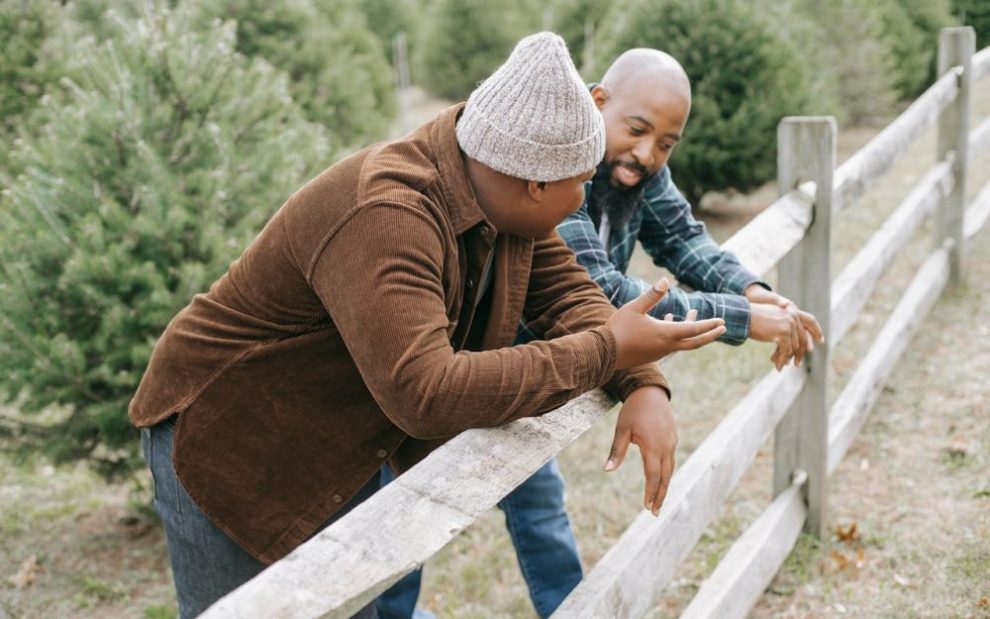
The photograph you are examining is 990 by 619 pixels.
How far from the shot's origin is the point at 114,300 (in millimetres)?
3586

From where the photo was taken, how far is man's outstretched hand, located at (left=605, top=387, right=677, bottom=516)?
6.49 ft

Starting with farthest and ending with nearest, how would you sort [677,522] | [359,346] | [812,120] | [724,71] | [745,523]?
[724,71], [745,523], [812,120], [677,522], [359,346]

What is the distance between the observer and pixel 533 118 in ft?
5.76

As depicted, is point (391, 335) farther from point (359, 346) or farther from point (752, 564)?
point (752, 564)

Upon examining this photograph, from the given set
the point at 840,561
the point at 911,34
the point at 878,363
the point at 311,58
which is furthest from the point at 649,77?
the point at 911,34

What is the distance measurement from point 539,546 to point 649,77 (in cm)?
143

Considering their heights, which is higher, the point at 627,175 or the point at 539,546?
the point at 627,175

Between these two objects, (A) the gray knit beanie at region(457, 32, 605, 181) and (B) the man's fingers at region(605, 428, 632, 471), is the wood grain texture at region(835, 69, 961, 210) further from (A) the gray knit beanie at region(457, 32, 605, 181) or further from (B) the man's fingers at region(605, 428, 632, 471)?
(A) the gray knit beanie at region(457, 32, 605, 181)

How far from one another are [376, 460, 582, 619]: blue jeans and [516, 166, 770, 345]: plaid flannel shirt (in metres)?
0.53

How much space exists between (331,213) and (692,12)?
22.0ft

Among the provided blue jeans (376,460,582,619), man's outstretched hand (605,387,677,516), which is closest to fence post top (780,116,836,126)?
blue jeans (376,460,582,619)

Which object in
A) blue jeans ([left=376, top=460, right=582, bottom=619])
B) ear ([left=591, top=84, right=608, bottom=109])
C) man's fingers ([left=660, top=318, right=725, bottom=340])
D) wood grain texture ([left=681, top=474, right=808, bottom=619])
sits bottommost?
wood grain texture ([left=681, top=474, right=808, bottom=619])

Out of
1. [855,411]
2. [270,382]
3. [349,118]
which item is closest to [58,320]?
[270,382]

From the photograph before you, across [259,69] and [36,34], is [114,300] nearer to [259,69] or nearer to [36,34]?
[259,69]
